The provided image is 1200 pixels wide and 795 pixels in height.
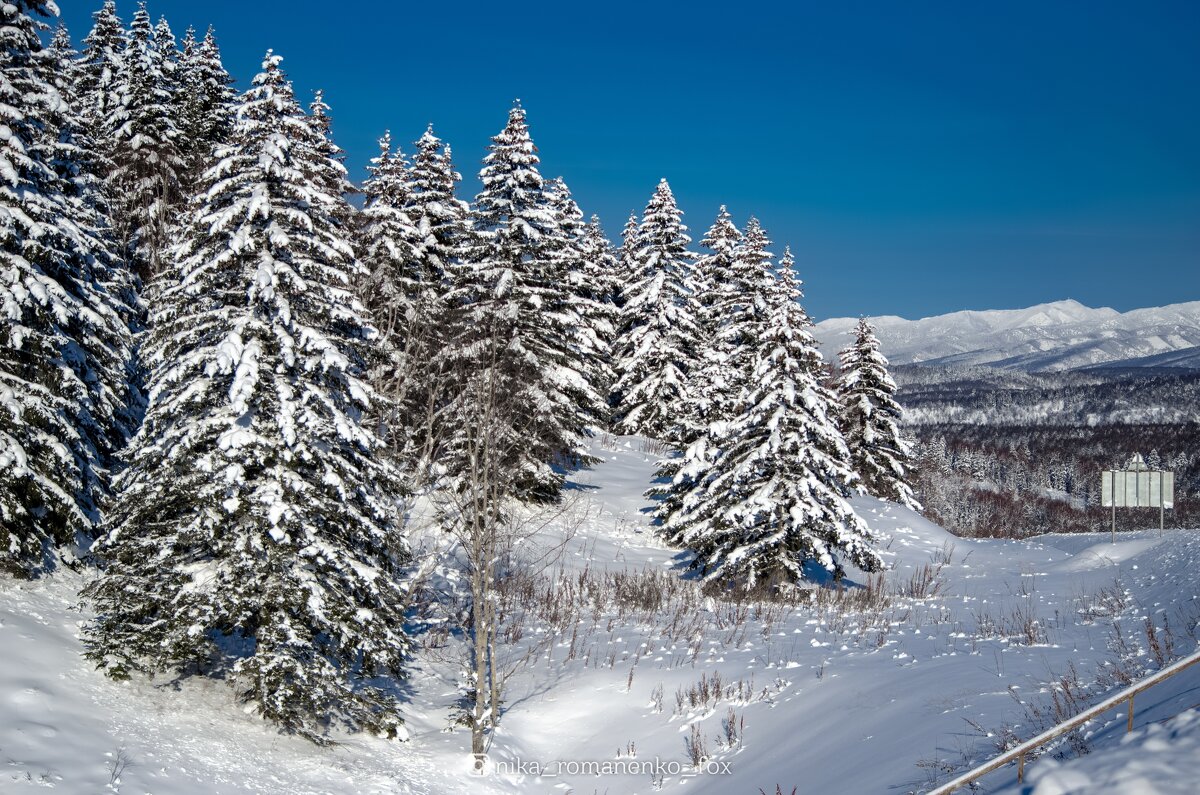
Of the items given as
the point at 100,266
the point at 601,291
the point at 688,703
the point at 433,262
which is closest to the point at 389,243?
the point at 433,262

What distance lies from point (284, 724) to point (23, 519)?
5.41m

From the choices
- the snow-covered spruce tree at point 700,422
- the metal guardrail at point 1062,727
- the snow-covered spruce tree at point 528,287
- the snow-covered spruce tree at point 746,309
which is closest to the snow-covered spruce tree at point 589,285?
the snow-covered spruce tree at point 528,287

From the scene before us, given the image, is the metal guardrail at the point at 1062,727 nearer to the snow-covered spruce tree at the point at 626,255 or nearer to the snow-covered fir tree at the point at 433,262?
the snow-covered fir tree at the point at 433,262

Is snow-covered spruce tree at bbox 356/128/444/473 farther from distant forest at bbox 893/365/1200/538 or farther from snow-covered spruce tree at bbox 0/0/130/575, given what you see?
distant forest at bbox 893/365/1200/538

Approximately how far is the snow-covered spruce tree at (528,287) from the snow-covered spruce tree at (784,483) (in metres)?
6.12

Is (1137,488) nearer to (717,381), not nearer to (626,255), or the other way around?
(717,381)

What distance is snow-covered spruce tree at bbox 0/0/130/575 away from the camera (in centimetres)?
1178

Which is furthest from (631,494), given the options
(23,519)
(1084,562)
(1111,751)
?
(1111,751)

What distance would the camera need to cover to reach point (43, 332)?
12.6 m

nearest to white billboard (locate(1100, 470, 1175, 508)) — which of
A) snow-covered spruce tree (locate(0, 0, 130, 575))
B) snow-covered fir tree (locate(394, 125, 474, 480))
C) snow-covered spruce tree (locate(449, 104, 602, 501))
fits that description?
snow-covered spruce tree (locate(449, 104, 602, 501))

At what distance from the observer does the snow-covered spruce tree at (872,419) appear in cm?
3969

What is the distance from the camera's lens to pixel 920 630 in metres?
15.6

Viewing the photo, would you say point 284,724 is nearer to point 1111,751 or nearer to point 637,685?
point 637,685

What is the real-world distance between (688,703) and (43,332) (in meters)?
12.6
